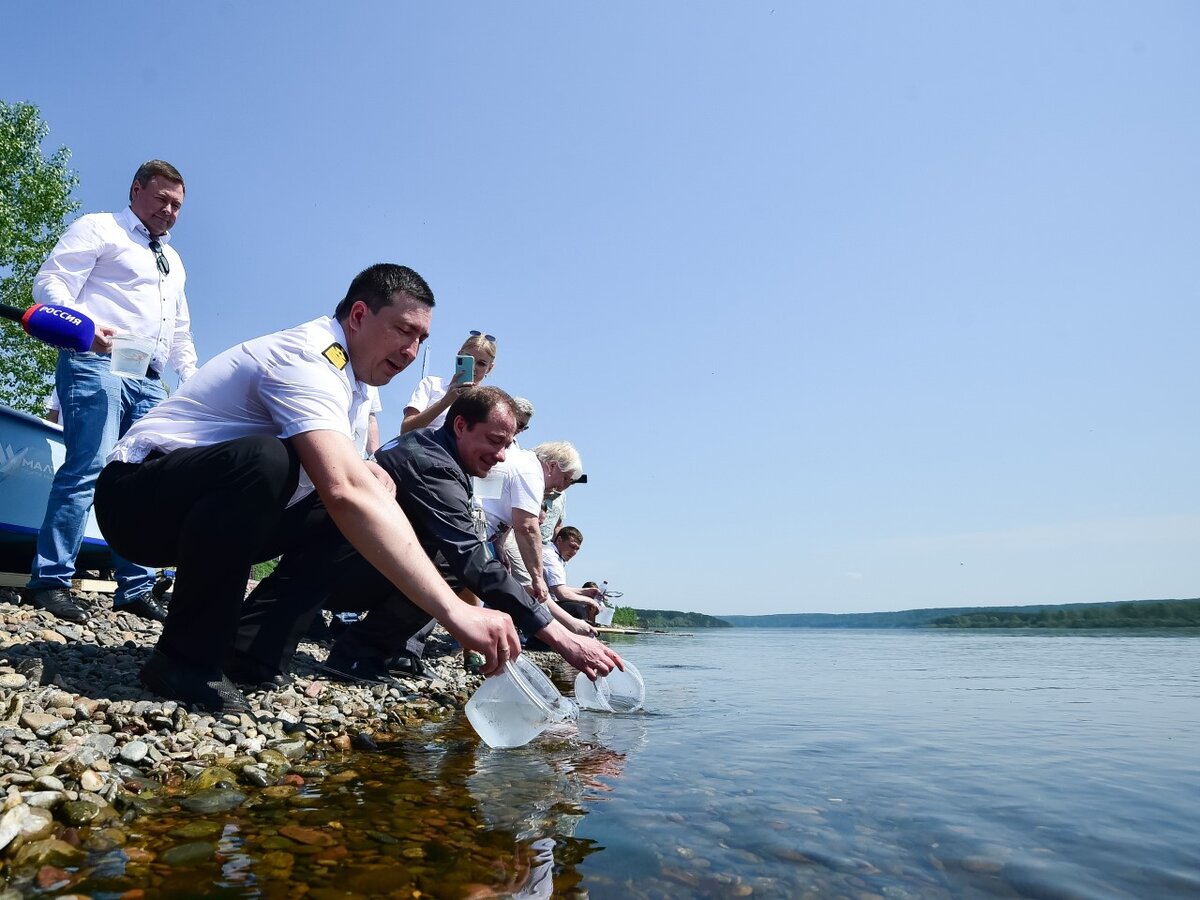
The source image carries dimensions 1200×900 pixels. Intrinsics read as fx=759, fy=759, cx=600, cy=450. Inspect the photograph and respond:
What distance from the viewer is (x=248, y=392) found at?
10.2ft

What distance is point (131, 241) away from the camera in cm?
485

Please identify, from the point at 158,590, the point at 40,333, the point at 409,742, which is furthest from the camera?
the point at 158,590

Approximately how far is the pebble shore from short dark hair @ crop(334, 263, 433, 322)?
1720mm

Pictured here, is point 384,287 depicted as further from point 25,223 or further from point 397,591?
point 25,223

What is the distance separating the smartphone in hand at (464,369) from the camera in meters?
6.13

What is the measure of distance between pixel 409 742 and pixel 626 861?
68.8 inches

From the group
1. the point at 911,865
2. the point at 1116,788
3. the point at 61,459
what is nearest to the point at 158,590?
the point at 61,459

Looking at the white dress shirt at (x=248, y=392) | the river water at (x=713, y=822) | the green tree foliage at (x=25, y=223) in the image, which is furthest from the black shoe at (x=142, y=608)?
the green tree foliage at (x=25, y=223)

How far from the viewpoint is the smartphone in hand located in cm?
613

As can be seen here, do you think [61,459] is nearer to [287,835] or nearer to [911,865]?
[287,835]

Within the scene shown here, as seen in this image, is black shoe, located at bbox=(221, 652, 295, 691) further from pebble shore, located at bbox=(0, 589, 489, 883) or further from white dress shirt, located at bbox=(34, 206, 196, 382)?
white dress shirt, located at bbox=(34, 206, 196, 382)

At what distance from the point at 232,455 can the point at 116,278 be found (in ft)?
9.14

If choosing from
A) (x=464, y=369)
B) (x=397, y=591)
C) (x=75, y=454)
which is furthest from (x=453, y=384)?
(x=75, y=454)

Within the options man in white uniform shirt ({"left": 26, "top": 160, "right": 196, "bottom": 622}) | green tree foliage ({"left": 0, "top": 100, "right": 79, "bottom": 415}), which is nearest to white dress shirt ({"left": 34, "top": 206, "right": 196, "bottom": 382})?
man in white uniform shirt ({"left": 26, "top": 160, "right": 196, "bottom": 622})
